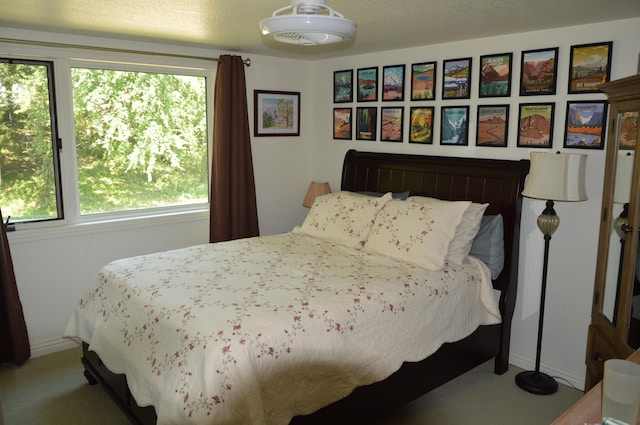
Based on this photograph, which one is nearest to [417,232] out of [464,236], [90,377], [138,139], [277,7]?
[464,236]

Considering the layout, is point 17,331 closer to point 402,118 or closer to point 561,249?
point 402,118

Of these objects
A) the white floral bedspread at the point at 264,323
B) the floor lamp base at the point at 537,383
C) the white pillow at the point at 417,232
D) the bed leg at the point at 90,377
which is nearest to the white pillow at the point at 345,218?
the white pillow at the point at 417,232

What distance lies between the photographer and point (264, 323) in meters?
2.17

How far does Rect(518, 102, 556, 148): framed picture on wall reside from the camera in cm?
315

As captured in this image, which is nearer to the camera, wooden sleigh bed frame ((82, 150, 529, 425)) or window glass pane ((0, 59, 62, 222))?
wooden sleigh bed frame ((82, 150, 529, 425))

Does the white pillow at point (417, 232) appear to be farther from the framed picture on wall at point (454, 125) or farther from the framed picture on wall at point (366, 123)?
the framed picture on wall at point (366, 123)

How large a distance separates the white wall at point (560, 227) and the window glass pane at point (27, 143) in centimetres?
267

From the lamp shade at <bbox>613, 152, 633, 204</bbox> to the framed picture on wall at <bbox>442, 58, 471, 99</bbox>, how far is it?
1.57 metres

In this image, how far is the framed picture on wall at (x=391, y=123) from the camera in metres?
4.01

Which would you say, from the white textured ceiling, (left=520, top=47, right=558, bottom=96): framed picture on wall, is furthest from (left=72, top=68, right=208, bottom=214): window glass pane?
(left=520, top=47, right=558, bottom=96): framed picture on wall

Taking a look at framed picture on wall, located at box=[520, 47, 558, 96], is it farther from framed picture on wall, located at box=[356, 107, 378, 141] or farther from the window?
the window

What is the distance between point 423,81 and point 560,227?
1.47m

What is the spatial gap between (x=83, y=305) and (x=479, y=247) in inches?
96.0

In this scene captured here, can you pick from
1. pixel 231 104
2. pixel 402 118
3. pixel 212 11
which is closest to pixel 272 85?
pixel 231 104
